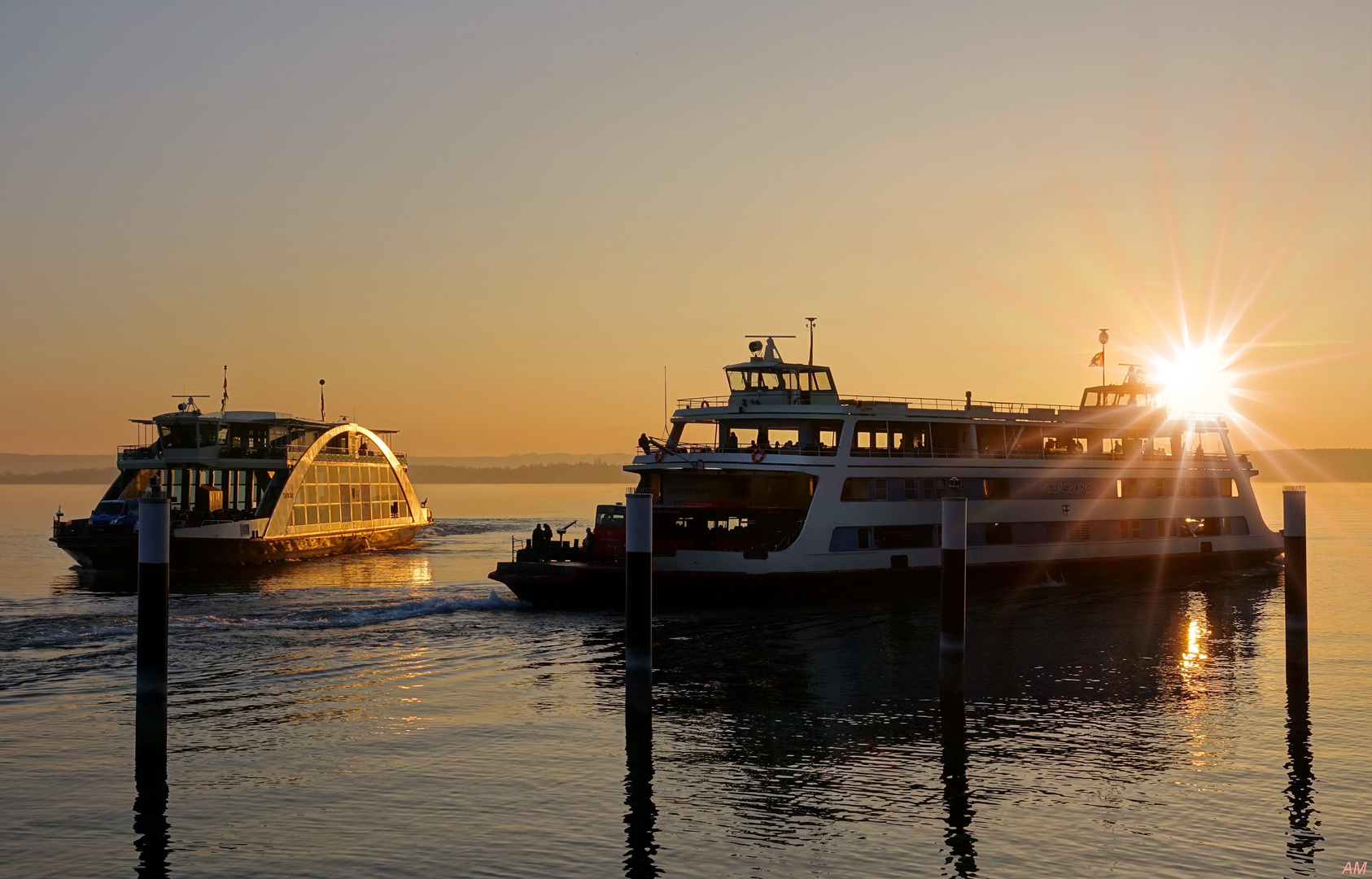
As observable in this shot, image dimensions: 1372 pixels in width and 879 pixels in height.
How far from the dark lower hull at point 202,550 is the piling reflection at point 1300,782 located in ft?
142

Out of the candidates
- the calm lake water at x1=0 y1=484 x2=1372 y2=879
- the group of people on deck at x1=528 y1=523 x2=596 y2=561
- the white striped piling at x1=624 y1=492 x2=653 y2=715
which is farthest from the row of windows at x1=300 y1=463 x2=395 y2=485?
the white striped piling at x1=624 y1=492 x2=653 y2=715

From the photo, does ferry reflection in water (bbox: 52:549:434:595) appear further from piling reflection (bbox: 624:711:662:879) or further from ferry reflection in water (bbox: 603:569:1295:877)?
piling reflection (bbox: 624:711:662:879)

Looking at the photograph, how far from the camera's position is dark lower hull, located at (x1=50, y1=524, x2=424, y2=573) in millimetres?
61938

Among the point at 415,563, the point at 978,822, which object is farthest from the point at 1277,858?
the point at 415,563

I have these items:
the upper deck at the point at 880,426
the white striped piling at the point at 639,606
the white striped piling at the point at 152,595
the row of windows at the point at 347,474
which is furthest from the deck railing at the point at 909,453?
the row of windows at the point at 347,474

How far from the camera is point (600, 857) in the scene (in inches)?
738

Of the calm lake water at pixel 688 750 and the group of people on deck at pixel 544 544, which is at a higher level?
the group of people on deck at pixel 544 544

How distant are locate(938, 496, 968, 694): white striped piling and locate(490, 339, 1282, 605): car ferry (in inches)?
648

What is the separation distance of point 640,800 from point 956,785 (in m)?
5.67

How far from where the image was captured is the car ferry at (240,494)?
65.1 metres

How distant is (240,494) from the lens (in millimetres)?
88438

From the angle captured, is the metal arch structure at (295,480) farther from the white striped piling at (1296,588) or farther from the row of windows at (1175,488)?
the white striped piling at (1296,588)

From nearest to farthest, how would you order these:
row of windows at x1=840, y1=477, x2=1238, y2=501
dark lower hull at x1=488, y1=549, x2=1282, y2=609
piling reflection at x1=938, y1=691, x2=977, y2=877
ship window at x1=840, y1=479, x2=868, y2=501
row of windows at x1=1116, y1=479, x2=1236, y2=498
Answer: piling reflection at x1=938, y1=691, x2=977, y2=877
dark lower hull at x1=488, y1=549, x2=1282, y2=609
ship window at x1=840, y1=479, x2=868, y2=501
row of windows at x1=840, y1=477, x2=1238, y2=501
row of windows at x1=1116, y1=479, x2=1236, y2=498

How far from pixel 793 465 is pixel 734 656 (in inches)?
454
